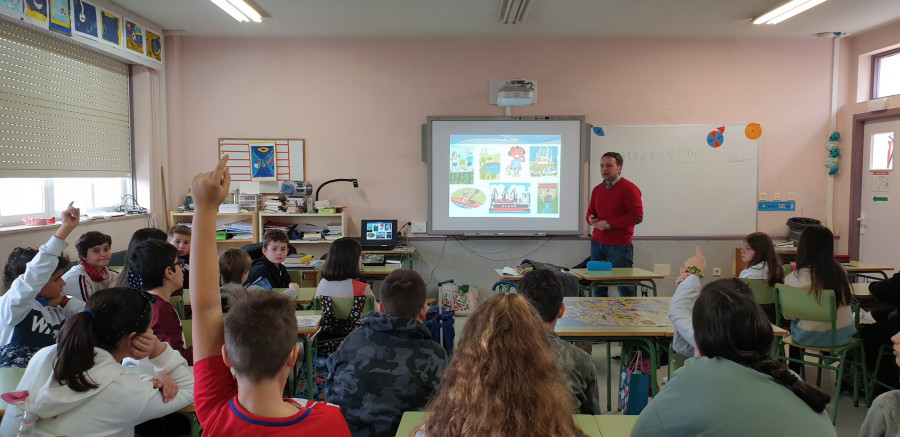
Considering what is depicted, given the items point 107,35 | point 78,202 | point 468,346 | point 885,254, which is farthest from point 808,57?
point 78,202

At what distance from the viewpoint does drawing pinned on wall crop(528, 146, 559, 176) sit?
618 cm

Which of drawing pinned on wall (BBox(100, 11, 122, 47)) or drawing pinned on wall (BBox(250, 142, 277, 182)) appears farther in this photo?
drawing pinned on wall (BBox(250, 142, 277, 182))

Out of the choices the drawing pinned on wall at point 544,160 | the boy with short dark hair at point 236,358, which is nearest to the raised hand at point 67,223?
the boy with short dark hair at point 236,358

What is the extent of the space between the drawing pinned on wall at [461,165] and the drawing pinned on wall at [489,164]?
0.11 meters

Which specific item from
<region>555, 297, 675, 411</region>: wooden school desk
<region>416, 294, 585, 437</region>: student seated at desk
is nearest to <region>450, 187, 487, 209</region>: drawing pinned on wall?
<region>555, 297, 675, 411</region>: wooden school desk

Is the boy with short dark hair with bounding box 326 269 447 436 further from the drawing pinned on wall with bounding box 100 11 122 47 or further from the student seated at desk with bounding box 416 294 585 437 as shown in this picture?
the drawing pinned on wall with bounding box 100 11 122 47

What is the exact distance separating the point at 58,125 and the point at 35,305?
119 inches

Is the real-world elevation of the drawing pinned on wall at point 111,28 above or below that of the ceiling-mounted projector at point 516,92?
above

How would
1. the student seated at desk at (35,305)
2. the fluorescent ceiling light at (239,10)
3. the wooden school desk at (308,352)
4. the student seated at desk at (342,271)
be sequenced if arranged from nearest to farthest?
1. the student seated at desk at (35,305)
2. the wooden school desk at (308,352)
3. the student seated at desk at (342,271)
4. the fluorescent ceiling light at (239,10)

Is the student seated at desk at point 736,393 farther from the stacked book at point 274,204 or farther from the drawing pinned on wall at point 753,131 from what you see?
the drawing pinned on wall at point 753,131

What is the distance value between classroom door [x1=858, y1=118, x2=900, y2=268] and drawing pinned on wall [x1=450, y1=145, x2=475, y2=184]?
4.26 m

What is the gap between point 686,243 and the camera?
6.27 metres

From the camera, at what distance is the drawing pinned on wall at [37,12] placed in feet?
13.3

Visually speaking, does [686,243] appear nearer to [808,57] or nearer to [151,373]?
[808,57]
